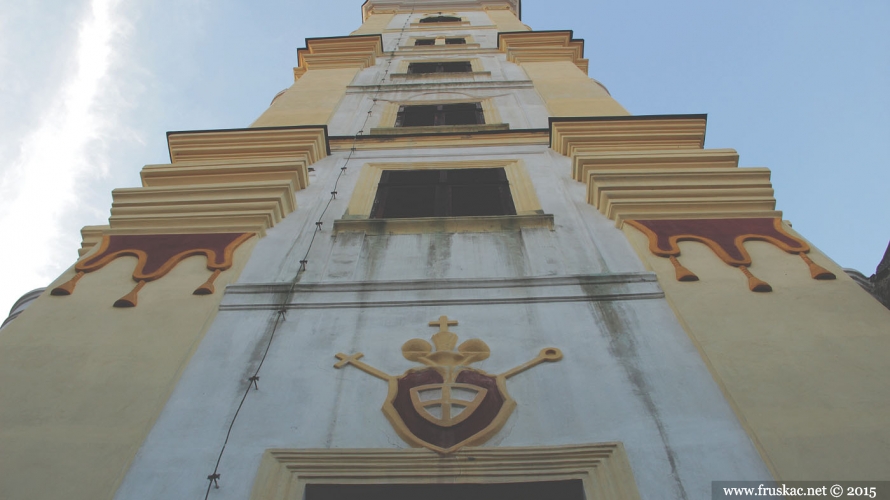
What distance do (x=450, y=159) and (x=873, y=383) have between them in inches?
225

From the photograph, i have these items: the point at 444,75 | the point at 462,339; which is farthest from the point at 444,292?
the point at 444,75

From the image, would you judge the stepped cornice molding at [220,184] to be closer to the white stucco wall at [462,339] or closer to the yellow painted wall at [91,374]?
the white stucco wall at [462,339]

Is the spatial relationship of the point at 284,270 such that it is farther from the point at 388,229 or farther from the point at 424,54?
the point at 424,54

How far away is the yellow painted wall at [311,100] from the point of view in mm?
10375

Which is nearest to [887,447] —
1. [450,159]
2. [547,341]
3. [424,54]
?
Answer: [547,341]

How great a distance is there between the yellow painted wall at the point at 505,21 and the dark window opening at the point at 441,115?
840 centimetres

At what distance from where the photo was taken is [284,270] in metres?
5.96

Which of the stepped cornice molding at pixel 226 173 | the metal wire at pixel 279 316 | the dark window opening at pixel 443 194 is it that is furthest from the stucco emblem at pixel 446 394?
the stepped cornice molding at pixel 226 173

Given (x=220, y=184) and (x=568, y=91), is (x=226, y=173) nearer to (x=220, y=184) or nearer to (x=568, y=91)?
(x=220, y=184)

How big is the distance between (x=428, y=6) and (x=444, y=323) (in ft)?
72.3

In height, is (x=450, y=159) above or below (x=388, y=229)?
above

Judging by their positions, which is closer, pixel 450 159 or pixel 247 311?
pixel 247 311

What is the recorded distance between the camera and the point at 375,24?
21406 mm

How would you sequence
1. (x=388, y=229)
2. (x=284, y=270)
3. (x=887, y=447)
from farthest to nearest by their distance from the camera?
(x=388, y=229) → (x=284, y=270) → (x=887, y=447)
